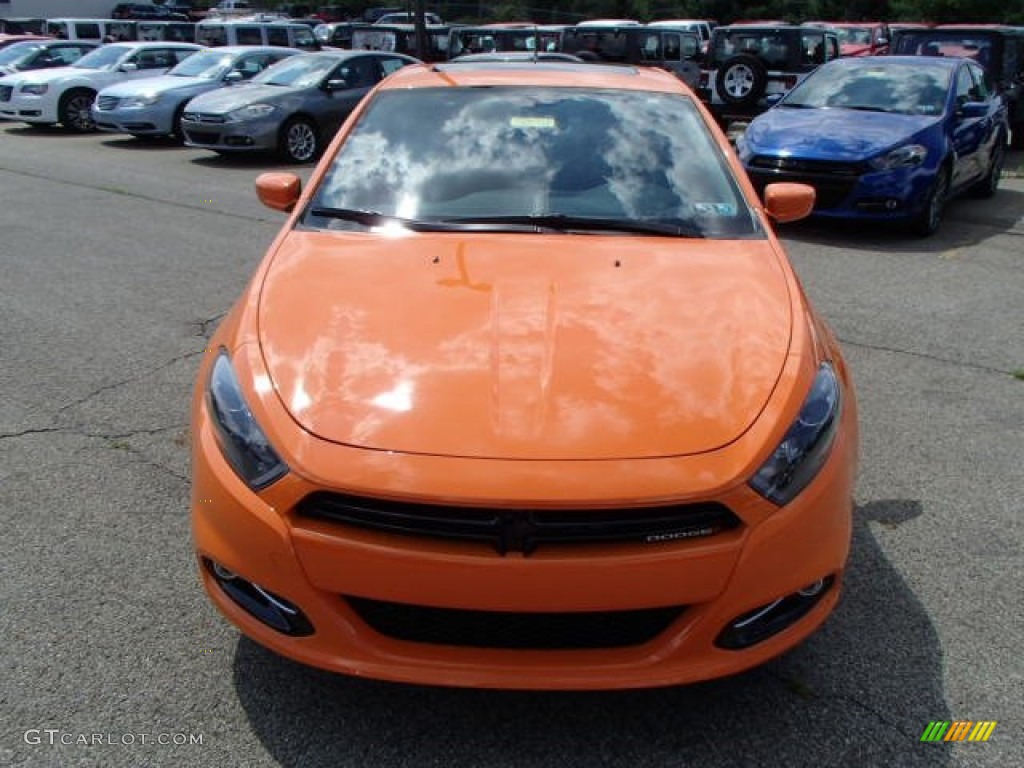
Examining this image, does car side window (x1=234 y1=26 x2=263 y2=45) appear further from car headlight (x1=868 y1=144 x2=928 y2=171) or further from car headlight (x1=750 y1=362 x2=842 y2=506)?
car headlight (x1=750 y1=362 x2=842 y2=506)

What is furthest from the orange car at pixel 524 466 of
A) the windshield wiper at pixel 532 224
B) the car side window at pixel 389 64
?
A: the car side window at pixel 389 64

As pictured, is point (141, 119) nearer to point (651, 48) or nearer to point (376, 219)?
point (651, 48)

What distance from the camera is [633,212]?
3465 millimetres

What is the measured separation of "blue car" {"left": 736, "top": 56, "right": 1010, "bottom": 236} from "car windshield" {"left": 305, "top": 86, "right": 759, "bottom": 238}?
5.01 meters

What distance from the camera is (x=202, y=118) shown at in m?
13.3

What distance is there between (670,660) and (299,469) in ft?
3.29

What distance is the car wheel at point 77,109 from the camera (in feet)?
54.2

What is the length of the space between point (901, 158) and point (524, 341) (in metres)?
6.99

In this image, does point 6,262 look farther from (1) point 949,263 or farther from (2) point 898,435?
(1) point 949,263

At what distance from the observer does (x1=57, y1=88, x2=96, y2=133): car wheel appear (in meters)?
16.5

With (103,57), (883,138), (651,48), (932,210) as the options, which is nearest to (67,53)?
(103,57)

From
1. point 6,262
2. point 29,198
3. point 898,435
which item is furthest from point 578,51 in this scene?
point 898,435

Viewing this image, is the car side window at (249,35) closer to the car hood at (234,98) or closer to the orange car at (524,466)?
the car hood at (234,98)

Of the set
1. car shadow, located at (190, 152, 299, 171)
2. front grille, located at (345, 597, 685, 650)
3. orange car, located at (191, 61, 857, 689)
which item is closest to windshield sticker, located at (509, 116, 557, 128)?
orange car, located at (191, 61, 857, 689)
